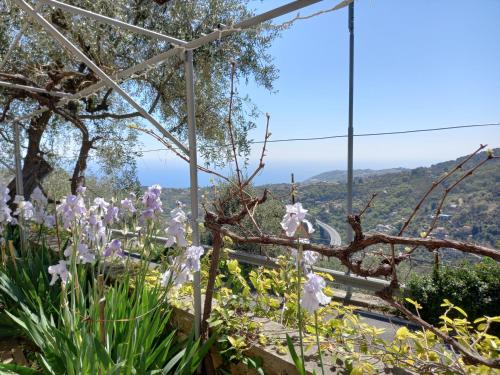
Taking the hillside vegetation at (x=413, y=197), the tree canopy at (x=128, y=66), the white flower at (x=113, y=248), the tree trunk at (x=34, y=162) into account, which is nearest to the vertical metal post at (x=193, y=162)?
the white flower at (x=113, y=248)

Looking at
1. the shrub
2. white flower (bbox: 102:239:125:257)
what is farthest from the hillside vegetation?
white flower (bbox: 102:239:125:257)

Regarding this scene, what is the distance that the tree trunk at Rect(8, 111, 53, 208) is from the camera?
14.6 ft

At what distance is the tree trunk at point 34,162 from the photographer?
446 centimetres

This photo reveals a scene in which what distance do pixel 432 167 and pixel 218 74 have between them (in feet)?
8.45

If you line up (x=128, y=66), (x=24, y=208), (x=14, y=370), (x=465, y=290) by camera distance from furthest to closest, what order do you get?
1. (x=465, y=290)
2. (x=128, y=66)
3. (x=24, y=208)
4. (x=14, y=370)

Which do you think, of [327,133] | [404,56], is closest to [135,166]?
[327,133]

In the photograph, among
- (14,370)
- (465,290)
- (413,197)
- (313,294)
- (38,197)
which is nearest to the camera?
(313,294)

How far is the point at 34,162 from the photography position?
451 centimetres

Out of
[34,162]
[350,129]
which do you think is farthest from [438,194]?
[34,162]

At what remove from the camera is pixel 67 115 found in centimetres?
302

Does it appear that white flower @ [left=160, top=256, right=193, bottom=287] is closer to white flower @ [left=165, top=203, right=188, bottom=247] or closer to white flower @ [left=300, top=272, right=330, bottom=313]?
white flower @ [left=165, top=203, right=188, bottom=247]

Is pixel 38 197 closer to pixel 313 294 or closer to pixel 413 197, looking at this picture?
pixel 313 294

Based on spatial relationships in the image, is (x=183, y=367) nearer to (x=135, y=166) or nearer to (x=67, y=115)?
(x=67, y=115)

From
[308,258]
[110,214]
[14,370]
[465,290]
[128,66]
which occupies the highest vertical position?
[128,66]
